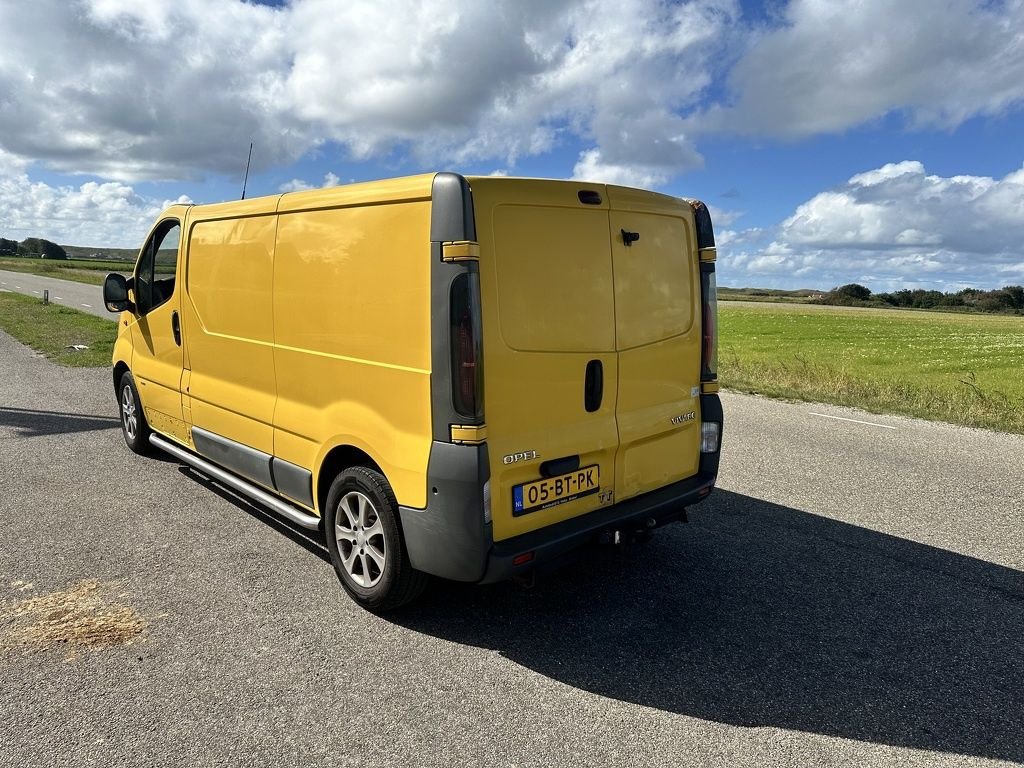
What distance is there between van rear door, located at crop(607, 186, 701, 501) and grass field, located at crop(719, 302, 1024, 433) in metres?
6.30

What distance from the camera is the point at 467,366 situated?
296 cm

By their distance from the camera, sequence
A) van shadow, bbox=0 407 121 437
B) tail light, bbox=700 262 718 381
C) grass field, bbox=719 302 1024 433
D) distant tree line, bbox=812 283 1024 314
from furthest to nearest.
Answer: distant tree line, bbox=812 283 1024 314 < grass field, bbox=719 302 1024 433 < van shadow, bbox=0 407 121 437 < tail light, bbox=700 262 718 381

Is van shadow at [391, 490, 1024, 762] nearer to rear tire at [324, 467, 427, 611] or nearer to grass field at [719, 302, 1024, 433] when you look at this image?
rear tire at [324, 467, 427, 611]

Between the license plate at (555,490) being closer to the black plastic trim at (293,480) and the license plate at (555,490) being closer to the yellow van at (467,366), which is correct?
the yellow van at (467,366)

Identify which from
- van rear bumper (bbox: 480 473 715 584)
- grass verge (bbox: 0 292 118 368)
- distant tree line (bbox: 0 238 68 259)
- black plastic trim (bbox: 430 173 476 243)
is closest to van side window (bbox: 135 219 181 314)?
black plastic trim (bbox: 430 173 476 243)

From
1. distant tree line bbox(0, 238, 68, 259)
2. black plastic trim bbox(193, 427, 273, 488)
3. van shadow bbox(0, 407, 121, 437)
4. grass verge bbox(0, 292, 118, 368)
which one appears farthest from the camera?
distant tree line bbox(0, 238, 68, 259)

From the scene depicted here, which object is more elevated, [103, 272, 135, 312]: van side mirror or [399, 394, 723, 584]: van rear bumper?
[103, 272, 135, 312]: van side mirror

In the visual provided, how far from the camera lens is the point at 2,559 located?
4.16 metres

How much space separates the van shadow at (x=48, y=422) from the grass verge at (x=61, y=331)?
13.3 ft

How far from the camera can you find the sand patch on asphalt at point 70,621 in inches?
127

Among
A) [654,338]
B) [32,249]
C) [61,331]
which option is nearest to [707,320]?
[654,338]

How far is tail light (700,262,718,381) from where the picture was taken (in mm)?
4059

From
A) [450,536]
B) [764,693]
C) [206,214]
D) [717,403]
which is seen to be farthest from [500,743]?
[206,214]

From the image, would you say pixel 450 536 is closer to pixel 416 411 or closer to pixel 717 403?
pixel 416 411
